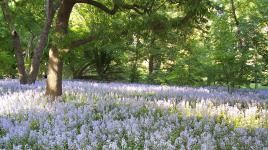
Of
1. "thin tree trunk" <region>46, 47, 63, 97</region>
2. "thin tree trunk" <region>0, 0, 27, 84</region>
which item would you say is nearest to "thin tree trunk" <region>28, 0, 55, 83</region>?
"thin tree trunk" <region>0, 0, 27, 84</region>

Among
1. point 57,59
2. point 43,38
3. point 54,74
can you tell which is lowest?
point 54,74

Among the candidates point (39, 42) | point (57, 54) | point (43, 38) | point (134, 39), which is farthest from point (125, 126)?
point (39, 42)

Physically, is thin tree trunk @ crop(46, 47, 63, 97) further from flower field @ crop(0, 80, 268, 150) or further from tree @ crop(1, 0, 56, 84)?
tree @ crop(1, 0, 56, 84)

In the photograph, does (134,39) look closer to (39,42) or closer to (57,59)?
(57,59)

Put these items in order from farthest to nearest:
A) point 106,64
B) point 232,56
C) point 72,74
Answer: point 72,74 < point 106,64 < point 232,56

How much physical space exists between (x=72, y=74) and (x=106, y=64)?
3.52 meters

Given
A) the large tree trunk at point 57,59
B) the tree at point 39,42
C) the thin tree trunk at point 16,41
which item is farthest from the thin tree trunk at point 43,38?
the large tree trunk at point 57,59

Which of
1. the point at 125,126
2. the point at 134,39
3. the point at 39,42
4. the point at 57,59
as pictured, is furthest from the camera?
the point at 39,42

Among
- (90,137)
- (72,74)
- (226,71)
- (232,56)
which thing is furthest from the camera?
(72,74)

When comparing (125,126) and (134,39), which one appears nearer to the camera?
(125,126)

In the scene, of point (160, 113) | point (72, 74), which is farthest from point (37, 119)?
point (72, 74)

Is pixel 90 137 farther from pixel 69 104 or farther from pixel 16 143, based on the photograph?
pixel 69 104

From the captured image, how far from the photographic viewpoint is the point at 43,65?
28.6 meters

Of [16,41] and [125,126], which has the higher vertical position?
[16,41]
